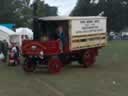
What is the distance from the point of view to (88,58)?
98.2 feet

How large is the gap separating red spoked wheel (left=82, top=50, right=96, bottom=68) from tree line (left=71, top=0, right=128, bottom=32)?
8047 cm

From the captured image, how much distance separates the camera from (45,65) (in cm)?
2736

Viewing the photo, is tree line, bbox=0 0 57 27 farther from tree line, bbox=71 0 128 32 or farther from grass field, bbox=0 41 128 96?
grass field, bbox=0 41 128 96

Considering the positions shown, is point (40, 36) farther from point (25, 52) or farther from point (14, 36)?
point (14, 36)

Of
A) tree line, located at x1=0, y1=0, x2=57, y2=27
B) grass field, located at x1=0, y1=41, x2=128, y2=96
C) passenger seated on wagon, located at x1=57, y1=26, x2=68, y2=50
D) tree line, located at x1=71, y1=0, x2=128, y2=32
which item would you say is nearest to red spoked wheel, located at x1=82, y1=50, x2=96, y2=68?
grass field, located at x1=0, y1=41, x2=128, y2=96

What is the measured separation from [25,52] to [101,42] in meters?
6.08

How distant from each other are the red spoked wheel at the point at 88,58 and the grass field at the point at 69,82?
799mm

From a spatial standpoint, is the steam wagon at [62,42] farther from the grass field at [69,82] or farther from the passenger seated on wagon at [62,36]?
the grass field at [69,82]

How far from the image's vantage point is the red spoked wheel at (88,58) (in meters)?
29.6

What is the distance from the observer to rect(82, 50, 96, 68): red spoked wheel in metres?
29.6

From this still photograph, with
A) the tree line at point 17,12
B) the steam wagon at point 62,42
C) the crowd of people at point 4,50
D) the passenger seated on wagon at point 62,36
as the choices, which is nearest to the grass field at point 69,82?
the steam wagon at point 62,42

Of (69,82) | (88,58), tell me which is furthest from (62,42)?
(69,82)

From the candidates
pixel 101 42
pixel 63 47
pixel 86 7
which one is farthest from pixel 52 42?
pixel 86 7

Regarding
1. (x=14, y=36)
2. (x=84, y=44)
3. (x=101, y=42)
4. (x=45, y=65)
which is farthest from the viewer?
(x=14, y=36)
